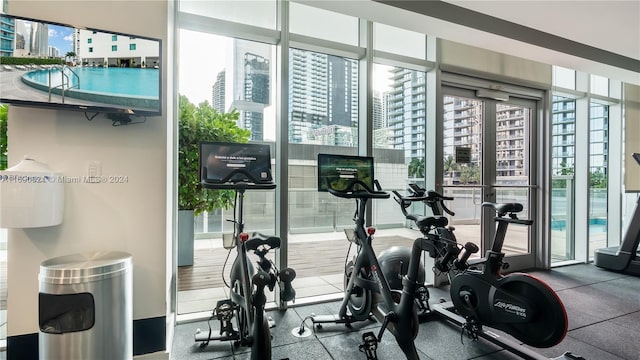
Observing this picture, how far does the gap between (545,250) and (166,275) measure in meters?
5.26

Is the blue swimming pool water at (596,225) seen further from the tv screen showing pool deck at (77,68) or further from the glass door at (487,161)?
the tv screen showing pool deck at (77,68)

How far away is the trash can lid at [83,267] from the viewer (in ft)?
5.65

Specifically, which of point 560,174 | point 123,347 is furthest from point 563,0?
point 123,347

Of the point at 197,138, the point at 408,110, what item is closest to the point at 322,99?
the point at 408,110

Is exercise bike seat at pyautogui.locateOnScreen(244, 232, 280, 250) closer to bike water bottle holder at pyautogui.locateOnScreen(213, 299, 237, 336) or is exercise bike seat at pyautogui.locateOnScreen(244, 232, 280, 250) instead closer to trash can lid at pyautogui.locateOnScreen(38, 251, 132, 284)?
bike water bottle holder at pyautogui.locateOnScreen(213, 299, 237, 336)

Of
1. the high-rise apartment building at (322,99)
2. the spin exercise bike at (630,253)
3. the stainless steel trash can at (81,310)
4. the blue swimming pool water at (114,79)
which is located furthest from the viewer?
the spin exercise bike at (630,253)

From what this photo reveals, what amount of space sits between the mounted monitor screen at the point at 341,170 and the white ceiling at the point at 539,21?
4.70 feet

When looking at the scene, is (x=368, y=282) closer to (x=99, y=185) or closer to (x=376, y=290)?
(x=376, y=290)

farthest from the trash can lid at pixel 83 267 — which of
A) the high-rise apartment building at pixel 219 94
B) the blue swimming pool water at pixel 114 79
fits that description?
the high-rise apartment building at pixel 219 94

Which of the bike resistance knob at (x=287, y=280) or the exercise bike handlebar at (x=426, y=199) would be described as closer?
the bike resistance knob at (x=287, y=280)

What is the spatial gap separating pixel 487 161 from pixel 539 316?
106 inches

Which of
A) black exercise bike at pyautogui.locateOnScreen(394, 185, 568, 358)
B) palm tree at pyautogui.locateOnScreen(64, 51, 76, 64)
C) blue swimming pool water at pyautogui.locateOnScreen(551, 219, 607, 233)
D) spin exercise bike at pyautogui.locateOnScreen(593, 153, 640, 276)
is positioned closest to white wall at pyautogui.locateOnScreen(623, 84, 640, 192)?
blue swimming pool water at pyautogui.locateOnScreen(551, 219, 607, 233)

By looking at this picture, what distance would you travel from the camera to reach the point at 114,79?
203cm

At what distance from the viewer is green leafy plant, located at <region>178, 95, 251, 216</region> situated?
3127 millimetres
